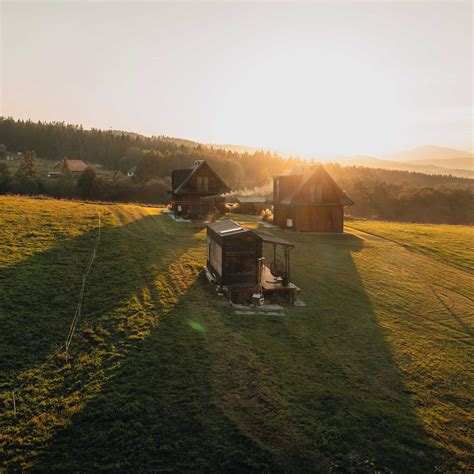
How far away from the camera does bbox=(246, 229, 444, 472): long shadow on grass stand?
11445 millimetres

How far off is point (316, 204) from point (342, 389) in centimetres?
3221

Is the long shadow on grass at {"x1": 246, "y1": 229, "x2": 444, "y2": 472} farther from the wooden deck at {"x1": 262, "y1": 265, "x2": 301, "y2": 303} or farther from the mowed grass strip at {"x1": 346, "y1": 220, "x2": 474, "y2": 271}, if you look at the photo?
the mowed grass strip at {"x1": 346, "y1": 220, "x2": 474, "y2": 271}

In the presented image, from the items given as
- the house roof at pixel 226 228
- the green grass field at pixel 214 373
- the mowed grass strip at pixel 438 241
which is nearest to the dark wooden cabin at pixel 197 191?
the mowed grass strip at pixel 438 241

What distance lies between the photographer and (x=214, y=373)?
14.6 metres

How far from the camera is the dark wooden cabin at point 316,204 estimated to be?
44.8 m

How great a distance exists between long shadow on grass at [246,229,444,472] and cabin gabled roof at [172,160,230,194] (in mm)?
28631

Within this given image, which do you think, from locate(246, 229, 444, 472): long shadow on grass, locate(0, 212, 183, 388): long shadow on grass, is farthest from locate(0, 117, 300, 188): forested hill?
locate(246, 229, 444, 472): long shadow on grass

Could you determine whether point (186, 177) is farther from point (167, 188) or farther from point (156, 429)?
point (156, 429)

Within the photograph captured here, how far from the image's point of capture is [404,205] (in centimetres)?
9512

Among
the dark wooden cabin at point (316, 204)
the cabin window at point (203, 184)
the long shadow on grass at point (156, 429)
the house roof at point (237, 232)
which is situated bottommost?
the long shadow on grass at point (156, 429)

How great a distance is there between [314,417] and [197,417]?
3.78 meters

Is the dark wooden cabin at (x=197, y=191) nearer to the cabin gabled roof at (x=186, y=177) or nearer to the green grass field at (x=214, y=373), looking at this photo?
the cabin gabled roof at (x=186, y=177)

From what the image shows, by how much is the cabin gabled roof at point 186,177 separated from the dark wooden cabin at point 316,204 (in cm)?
935

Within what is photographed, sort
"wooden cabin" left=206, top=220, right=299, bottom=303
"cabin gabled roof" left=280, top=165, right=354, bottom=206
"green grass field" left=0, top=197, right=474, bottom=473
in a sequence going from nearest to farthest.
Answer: "green grass field" left=0, top=197, right=474, bottom=473
"wooden cabin" left=206, top=220, right=299, bottom=303
"cabin gabled roof" left=280, top=165, right=354, bottom=206
